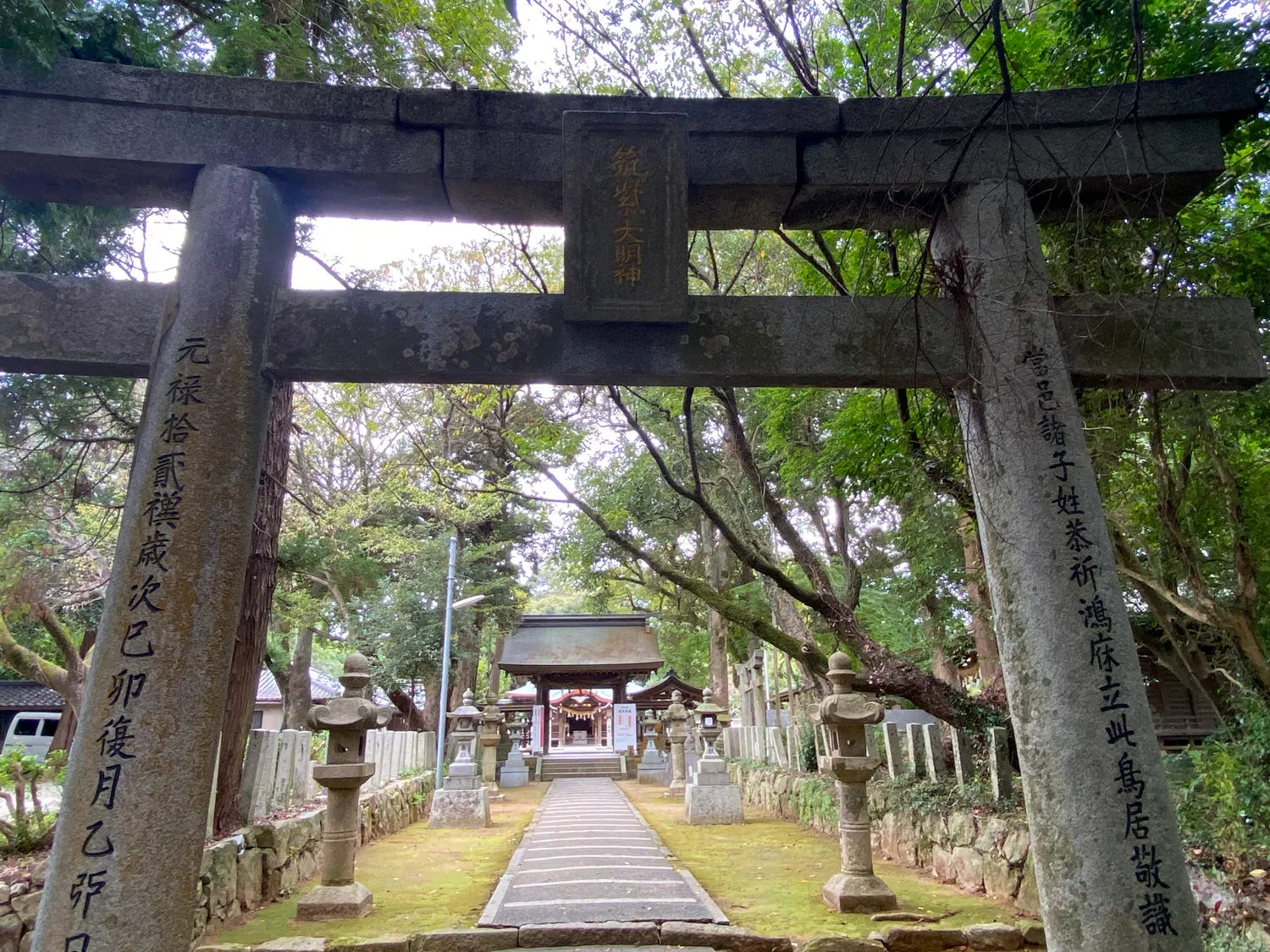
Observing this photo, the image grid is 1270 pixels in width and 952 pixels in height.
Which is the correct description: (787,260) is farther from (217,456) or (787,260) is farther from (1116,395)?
(217,456)

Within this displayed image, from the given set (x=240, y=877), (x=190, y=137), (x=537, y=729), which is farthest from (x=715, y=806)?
(x=537, y=729)

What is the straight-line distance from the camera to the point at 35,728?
24391 mm

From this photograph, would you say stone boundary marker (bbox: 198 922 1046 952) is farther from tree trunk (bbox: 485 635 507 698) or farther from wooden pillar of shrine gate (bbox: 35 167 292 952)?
tree trunk (bbox: 485 635 507 698)

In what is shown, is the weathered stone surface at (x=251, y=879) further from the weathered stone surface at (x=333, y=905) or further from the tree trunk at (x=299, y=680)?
the tree trunk at (x=299, y=680)

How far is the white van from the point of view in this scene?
22219 millimetres

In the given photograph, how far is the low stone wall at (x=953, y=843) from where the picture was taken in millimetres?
5715

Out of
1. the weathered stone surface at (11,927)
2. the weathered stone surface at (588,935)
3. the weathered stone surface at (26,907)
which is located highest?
the weathered stone surface at (26,907)

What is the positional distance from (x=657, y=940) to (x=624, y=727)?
21.4 m

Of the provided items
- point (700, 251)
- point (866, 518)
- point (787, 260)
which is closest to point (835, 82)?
point (787, 260)

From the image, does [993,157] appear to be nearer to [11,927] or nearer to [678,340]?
[678,340]

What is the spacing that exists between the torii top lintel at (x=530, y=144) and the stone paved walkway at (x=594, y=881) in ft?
15.7

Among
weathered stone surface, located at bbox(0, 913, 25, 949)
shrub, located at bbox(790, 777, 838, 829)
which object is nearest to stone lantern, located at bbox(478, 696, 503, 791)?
shrub, located at bbox(790, 777, 838, 829)

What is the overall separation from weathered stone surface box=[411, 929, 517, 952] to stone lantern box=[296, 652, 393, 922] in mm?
1202

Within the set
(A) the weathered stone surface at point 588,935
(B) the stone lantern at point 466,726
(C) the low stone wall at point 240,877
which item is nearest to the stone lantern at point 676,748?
(B) the stone lantern at point 466,726
